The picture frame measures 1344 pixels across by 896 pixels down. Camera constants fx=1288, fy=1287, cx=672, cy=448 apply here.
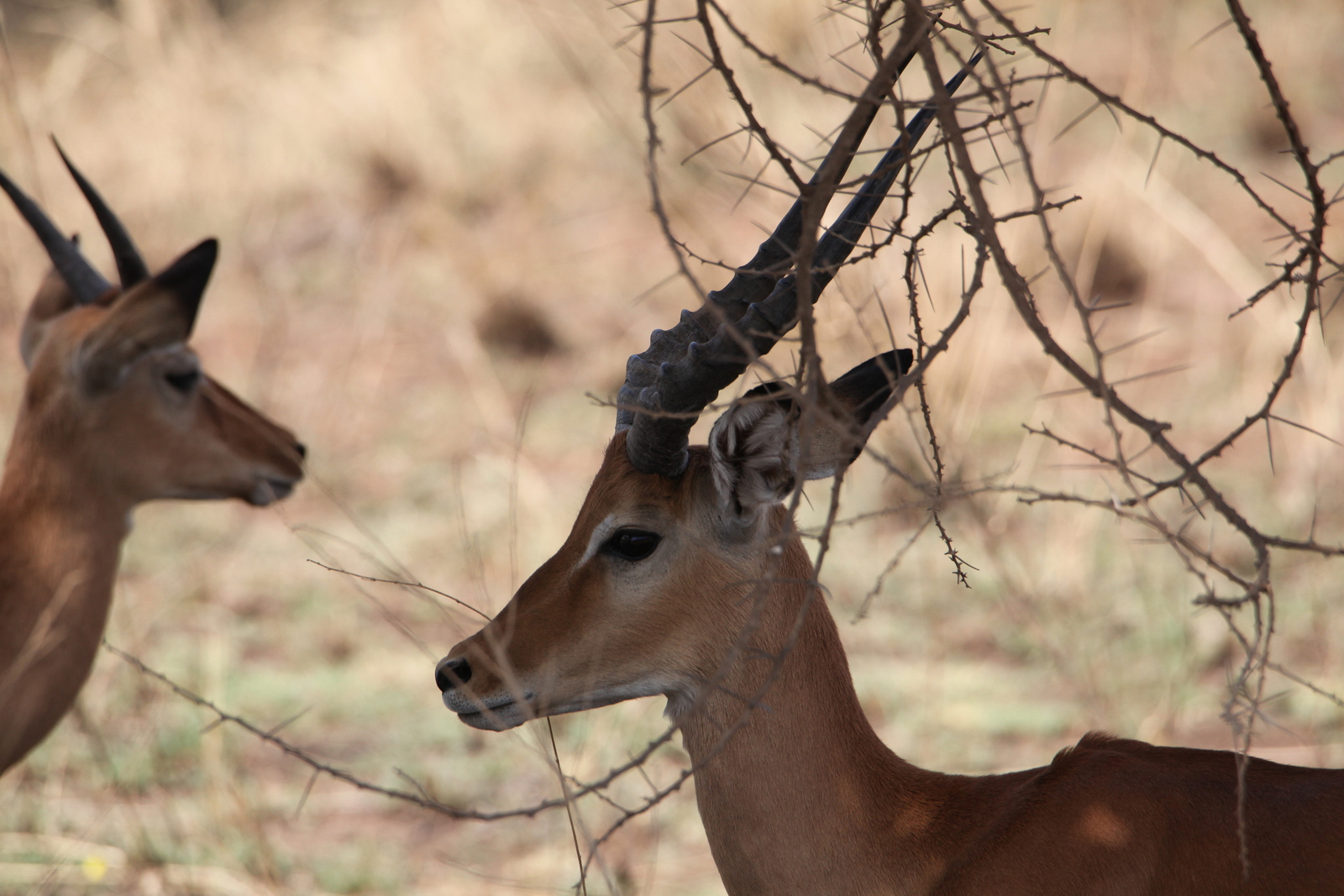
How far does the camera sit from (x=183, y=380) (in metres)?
4.77

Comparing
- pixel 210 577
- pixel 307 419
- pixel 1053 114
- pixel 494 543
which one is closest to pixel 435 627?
pixel 494 543

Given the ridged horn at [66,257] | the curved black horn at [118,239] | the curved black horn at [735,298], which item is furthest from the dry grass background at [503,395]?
the curved black horn at [118,239]

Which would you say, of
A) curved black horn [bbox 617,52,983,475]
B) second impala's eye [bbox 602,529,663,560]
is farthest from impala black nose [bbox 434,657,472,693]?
curved black horn [bbox 617,52,983,475]

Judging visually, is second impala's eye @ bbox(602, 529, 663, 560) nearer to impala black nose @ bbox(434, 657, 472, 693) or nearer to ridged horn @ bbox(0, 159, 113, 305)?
impala black nose @ bbox(434, 657, 472, 693)

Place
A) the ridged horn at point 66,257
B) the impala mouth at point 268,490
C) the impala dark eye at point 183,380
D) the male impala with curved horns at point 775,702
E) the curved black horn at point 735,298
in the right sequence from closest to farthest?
the curved black horn at point 735,298 → the male impala with curved horns at point 775,702 → the ridged horn at point 66,257 → the impala dark eye at point 183,380 → the impala mouth at point 268,490

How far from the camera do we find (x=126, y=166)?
1192 centimetres

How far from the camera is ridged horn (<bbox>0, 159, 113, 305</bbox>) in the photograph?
4.60 m

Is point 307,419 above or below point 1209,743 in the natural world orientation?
above

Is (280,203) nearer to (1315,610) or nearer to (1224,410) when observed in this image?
(1224,410)

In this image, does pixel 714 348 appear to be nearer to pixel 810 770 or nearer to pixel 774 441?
pixel 774 441

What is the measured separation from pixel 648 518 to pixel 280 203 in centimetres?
1002

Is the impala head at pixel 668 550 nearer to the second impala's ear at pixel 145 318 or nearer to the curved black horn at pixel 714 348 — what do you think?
the curved black horn at pixel 714 348

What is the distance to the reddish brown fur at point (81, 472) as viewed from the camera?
4027 mm

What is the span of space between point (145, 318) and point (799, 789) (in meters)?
3.04
